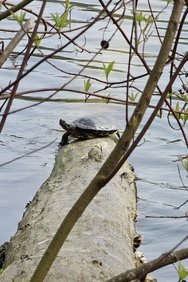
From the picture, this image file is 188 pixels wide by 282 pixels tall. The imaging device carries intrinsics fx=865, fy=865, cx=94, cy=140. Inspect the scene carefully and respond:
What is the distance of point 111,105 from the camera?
9898mm

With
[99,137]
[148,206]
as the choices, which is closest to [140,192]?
[148,206]

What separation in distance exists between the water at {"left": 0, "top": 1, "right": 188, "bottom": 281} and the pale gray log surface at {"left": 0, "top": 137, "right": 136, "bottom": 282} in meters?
0.57

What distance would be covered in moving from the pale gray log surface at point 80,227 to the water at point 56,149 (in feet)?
1.86

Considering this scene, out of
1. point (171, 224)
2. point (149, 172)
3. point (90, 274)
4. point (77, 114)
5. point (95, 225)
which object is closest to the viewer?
point (90, 274)

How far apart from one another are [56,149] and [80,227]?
3889mm

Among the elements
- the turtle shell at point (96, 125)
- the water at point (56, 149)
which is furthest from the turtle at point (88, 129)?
the water at point (56, 149)

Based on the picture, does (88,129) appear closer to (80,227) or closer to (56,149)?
(56,149)

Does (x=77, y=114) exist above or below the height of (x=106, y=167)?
above

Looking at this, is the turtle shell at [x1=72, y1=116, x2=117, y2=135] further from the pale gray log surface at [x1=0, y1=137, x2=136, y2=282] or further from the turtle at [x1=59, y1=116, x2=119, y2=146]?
the pale gray log surface at [x1=0, y1=137, x2=136, y2=282]

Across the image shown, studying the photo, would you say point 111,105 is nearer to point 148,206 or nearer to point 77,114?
point 77,114

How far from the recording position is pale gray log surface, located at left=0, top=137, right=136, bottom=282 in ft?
13.2

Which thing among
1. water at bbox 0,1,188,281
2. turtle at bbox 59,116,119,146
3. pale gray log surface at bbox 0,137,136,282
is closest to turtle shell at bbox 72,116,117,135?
turtle at bbox 59,116,119,146

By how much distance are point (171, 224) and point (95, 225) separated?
2.16 meters

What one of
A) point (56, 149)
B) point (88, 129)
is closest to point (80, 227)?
point (88, 129)
